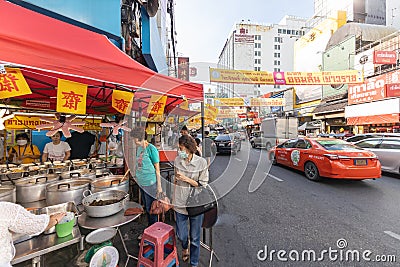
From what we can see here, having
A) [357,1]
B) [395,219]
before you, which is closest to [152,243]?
[395,219]

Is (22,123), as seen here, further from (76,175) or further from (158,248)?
(158,248)

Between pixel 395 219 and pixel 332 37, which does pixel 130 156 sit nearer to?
pixel 395 219

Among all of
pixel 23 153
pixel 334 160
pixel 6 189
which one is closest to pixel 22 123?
pixel 23 153

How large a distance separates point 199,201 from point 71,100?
2.29 m

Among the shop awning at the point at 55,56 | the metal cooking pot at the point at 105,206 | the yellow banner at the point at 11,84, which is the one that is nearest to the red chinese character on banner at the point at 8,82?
the yellow banner at the point at 11,84

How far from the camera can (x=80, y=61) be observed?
6.93 feet

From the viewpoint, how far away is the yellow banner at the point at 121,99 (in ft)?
12.5

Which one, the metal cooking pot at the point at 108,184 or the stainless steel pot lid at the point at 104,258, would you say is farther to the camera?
the metal cooking pot at the point at 108,184

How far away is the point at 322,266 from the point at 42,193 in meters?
3.57

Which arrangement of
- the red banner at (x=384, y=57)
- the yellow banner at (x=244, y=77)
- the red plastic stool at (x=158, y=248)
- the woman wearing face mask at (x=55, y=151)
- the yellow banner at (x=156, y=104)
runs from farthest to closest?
the red banner at (x=384, y=57)
the yellow banner at (x=244, y=77)
the woman wearing face mask at (x=55, y=151)
the yellow banner at (x=156, y=104)
the red plastic stool at (x=158, y=248)

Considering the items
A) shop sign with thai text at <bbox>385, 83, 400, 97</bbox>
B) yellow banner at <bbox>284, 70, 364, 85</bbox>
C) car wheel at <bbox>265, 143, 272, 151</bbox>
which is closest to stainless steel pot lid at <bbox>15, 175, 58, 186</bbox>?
yellow banner at <bbox>284, 70, 364, 85</bbox>

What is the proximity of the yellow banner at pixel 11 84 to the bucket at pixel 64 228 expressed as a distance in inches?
56.6

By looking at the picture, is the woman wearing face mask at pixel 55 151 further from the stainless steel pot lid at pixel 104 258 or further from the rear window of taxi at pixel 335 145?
the rear window of taxi at pixel 335 145

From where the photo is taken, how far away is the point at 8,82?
2039 millimetres
